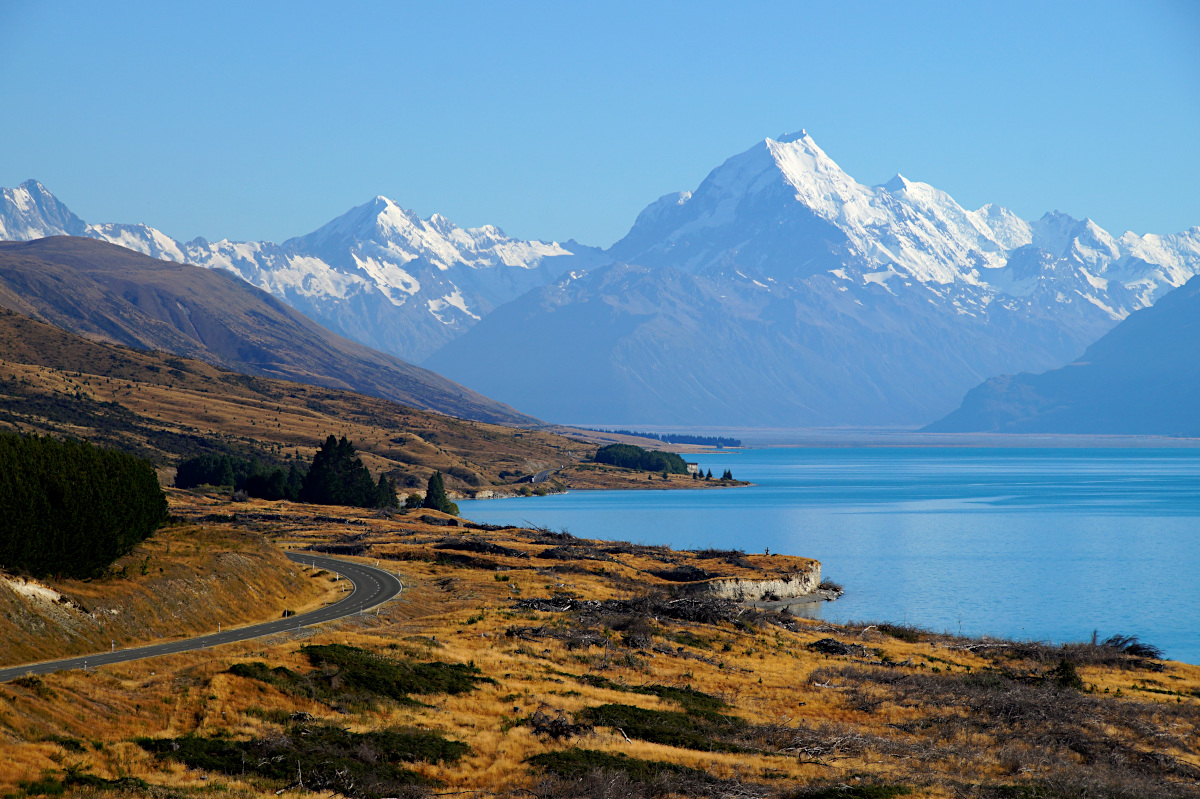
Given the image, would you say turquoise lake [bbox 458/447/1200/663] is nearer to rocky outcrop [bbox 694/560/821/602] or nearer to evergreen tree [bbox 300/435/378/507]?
rocky outcrop [bbox 694/560/821/602]

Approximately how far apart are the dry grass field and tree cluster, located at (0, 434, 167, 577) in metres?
2.16

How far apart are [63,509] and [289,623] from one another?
11301mm

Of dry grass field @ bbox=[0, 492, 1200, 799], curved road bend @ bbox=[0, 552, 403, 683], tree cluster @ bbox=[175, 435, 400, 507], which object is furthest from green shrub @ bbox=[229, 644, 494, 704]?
tree cluster @ bbox=[175, 435, 400, 507]

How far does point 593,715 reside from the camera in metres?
34.7

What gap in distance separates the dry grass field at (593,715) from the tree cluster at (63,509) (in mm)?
2164

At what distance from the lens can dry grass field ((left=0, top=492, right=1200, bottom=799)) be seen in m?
27.3

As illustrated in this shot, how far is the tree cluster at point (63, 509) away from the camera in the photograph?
42.6 metres

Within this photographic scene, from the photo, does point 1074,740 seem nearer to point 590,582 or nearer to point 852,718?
point 852,718

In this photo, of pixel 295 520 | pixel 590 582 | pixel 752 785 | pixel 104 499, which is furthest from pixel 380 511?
pixel 752 785

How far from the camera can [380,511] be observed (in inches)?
5012

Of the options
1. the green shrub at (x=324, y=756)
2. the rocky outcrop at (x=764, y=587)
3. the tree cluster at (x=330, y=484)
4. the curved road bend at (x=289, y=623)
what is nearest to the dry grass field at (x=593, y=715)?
the green shrub at (x=324, y=756)

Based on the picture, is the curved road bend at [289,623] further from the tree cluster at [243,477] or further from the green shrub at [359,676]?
the tree cluster at [243,477]

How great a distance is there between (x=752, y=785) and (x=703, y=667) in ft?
61.9

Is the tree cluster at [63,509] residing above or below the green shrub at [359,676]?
above
